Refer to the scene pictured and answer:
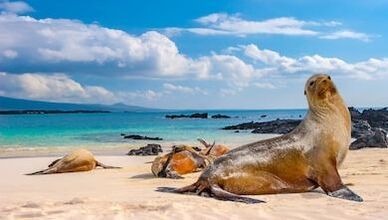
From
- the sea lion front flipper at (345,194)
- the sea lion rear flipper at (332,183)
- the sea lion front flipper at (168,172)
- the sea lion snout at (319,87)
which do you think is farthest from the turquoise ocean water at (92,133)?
the sea lion front flipper at (345,194)

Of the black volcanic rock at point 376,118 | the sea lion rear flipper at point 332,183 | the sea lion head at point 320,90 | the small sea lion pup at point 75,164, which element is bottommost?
the small sea lion pup at point 75,164

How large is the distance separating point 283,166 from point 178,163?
3.72 meters

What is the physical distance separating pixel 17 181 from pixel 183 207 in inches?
208

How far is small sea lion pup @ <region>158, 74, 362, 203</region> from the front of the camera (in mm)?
8328

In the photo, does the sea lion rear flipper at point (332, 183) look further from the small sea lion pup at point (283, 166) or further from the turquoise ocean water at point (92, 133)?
the turquoise ocean water at point (92, 133)

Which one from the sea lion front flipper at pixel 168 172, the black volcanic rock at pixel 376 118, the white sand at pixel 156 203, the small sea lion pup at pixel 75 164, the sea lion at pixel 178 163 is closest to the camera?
the white sand at pixel 156 203

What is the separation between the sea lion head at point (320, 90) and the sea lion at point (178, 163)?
3311 millimetres

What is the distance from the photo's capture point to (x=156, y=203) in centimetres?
758

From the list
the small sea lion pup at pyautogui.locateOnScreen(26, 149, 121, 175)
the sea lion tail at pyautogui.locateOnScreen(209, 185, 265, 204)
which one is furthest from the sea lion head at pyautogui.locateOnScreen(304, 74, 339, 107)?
the small sea lion pup at pyautogui.locateOnScreen(26, 149, 121, 175)

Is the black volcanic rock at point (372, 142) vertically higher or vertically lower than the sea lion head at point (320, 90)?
lower

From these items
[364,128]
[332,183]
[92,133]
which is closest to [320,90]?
[332,183]

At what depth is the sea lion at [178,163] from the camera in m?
11.3

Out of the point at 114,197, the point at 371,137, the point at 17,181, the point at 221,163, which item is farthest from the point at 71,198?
the point at 371,137

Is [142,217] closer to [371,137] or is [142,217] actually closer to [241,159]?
[241,159]
